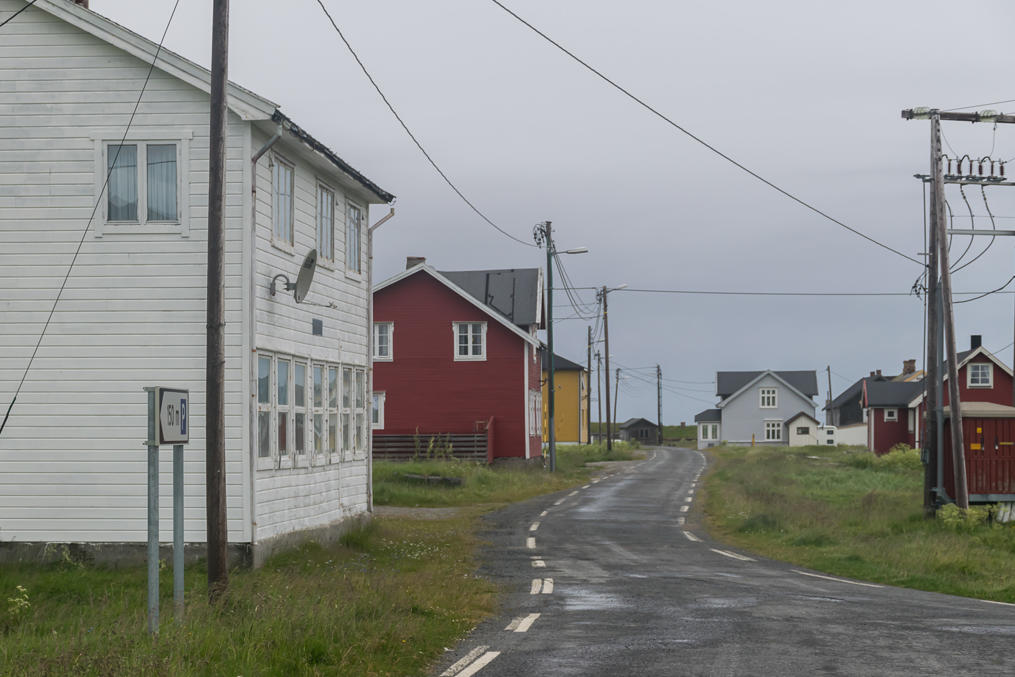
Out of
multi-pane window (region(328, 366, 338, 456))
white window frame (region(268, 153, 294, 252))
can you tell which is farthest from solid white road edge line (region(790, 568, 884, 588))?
white window frame (region(268, 153, 294, 252))

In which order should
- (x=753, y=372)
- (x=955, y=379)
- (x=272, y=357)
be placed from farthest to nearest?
(x=753, y=372), (x=955, y=379), (x=272, y=357)

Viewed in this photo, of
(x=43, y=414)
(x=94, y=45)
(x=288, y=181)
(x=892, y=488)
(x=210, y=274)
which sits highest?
(x=94, y=45)

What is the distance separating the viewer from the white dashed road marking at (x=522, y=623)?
1130 cm

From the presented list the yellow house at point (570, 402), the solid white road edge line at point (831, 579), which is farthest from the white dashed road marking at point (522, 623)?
the yellow house at point (570, 402)

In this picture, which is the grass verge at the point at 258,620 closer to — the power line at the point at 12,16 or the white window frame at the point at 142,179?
the white window frame at the point at 142,179

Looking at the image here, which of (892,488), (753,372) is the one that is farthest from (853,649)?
(753,372)

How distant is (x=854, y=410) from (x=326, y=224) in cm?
8677

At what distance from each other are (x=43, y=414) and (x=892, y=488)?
3056 cm

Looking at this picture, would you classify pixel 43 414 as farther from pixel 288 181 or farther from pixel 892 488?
pixel 892 488

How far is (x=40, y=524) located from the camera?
15.7m

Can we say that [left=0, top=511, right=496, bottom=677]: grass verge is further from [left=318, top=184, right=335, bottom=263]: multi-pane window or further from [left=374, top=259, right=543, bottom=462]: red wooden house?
[left=374, top=259, right=543, bottom=462]: red wooden house

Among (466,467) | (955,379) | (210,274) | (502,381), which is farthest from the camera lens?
Result: (502,381)

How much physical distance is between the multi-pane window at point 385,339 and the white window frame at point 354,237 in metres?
23.9

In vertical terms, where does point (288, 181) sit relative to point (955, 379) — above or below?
above
